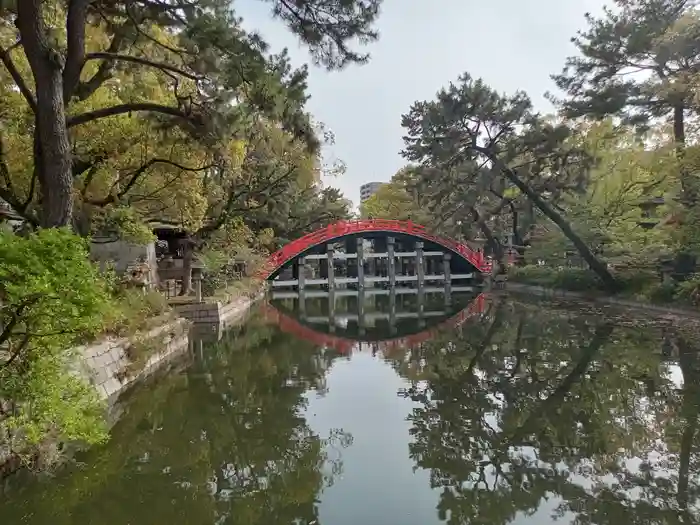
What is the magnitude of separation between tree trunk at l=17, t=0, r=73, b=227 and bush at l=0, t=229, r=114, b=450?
6.69 feet

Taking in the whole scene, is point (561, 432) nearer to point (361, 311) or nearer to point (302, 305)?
point (361, 311)

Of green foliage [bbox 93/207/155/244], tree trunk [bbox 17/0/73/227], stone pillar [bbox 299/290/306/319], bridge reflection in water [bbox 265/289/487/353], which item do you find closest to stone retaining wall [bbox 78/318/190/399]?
green foliage [bbox 93/207/155/244]

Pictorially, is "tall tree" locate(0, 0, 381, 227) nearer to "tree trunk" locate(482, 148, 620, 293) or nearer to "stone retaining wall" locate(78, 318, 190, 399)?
"stone retaining wall" locate(78, 318, 190, 399)

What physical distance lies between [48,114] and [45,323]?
340cm

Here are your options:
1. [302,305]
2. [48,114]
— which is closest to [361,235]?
[302,305]

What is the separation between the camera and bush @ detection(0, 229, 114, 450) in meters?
4.16

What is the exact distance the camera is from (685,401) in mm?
7855

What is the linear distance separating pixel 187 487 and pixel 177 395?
153 inches

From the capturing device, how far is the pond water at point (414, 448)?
488 centimetres

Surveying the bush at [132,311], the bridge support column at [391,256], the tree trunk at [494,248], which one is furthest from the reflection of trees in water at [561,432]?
the bridge support column at [391,256]

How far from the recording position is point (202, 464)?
6.09 meters

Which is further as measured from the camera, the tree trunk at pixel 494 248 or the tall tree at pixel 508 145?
the tree trunk at pixel 494 248

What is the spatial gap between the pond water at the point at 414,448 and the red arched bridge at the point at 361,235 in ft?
57.4

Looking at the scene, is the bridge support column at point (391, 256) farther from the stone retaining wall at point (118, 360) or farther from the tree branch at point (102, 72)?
→ the tree branch at point (102, 72)
